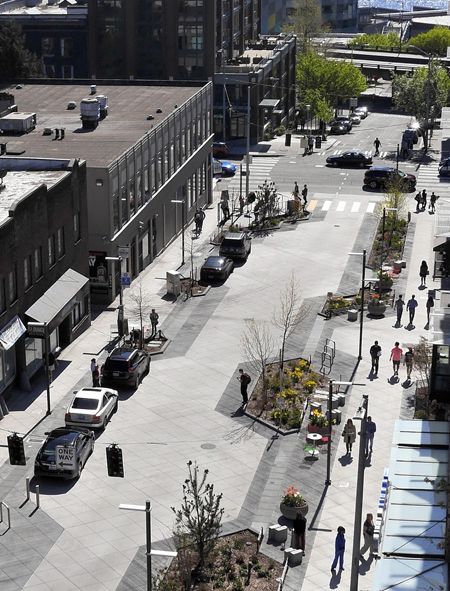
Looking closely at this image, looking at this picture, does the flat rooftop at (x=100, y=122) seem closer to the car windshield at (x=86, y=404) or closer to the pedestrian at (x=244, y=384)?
the pedestrian at (x=244, y=384)

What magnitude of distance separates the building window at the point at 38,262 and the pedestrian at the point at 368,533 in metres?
23.4

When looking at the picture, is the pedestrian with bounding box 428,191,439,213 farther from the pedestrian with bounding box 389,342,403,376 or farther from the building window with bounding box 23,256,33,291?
the building window with bounding box 23,256,33,291

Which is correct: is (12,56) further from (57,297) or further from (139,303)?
(57,297)

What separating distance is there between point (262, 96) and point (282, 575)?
90822mm

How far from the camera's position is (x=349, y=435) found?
168 feet

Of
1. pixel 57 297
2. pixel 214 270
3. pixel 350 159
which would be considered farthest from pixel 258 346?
pixel 350 159

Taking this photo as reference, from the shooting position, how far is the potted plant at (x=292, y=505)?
45.3 meters

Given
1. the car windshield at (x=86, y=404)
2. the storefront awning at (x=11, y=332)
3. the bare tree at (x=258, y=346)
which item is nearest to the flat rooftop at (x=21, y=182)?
the storefront awning at (x=11, y=332)

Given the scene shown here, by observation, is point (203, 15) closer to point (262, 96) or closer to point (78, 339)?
point (262, 96)

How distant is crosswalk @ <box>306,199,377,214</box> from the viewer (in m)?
95.4

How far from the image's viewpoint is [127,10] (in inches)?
4914

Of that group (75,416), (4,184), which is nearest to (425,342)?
(75,416)

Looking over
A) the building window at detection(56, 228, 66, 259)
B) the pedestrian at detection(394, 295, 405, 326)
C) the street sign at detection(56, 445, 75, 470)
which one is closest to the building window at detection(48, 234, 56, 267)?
the building window at detection(56, 228, 66, 259)

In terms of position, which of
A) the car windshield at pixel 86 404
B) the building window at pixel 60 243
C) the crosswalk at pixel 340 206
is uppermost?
the building window at pixel 60 243
